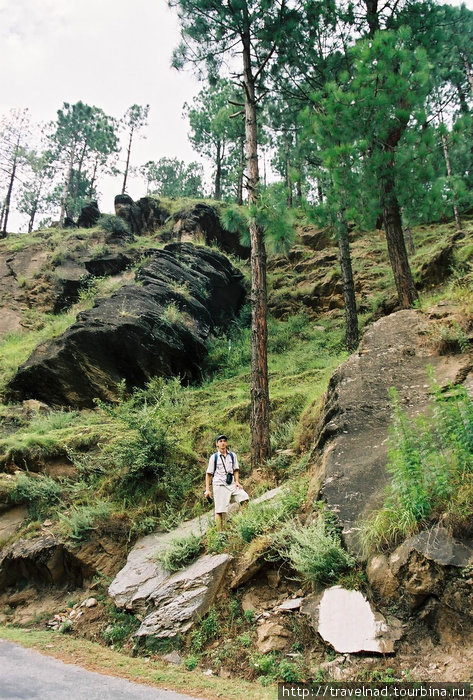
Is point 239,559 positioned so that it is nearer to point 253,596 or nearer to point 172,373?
point 253,596

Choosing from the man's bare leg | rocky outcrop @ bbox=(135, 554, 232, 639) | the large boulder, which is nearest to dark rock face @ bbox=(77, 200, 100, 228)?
the large boulder

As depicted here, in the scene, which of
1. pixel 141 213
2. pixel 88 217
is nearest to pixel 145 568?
pixel 141 213

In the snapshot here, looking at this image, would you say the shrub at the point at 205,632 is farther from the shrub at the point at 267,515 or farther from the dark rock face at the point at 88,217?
the dark rock face at the point at 88,217

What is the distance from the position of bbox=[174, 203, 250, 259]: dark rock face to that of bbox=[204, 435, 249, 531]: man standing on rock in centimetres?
1618

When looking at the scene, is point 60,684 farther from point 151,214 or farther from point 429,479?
point 151,214

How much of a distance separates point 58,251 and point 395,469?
2085 cm

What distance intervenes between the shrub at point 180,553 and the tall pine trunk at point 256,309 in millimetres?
2195

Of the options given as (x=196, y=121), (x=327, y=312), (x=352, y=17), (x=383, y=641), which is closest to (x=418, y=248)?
(x=327, y=312)

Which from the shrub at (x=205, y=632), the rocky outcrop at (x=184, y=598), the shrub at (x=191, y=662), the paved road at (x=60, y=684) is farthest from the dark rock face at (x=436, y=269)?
the paved road at (x=60, y=684)

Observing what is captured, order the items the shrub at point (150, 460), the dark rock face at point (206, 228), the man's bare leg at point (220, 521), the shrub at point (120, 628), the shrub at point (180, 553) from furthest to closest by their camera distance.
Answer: the dark rock face at point (206, 228) → the shrub at point (150, 460) → the man's bare leg at point (220, 521) → the shrub at point (180, 553) → the shrub at point (120, 628)

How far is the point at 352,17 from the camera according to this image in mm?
10945

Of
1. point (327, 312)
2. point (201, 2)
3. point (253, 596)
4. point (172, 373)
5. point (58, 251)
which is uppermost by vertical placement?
point (201, 2)

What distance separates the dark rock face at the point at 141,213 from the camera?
26.1m

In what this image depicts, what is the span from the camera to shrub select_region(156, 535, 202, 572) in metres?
Result: 5.73
